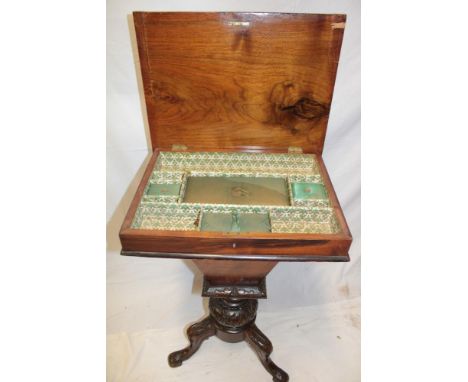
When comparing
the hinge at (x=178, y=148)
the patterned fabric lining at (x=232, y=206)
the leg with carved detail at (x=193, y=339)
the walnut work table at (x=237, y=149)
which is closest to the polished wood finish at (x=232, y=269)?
the walnut work table at (x=237, y=149)

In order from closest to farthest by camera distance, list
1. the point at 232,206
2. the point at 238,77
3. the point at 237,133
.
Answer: the point at 232,206, the point at 238,77, the point at 237,133

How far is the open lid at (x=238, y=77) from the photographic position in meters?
1.66

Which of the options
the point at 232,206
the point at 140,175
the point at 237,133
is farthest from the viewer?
the point at 140,175

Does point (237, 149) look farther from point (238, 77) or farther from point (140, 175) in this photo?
point (140, 175)

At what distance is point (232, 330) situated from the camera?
2.18 m

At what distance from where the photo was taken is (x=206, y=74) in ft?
5.82

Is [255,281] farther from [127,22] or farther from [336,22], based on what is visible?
[127,22]

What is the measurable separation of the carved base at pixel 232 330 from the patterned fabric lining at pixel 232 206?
0.68 m

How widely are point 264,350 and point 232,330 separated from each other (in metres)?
0.21

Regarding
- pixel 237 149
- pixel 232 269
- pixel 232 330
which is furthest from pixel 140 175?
pixel 232 330

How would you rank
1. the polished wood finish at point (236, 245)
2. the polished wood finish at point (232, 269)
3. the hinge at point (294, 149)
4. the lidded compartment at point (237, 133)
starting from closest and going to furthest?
the polished wood finish at point (236, 245) → the lidded compartment at point (237, 133) → the polished wood finish at point (232, 269) → the hinge at point (294, 149)

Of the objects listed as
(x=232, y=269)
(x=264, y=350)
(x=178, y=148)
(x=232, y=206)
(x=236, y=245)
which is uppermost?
(x=178, y=148)

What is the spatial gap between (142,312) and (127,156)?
40.0 inches

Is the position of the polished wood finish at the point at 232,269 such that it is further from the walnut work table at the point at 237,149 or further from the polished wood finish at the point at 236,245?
the polished wood finish at the point at 236,245
